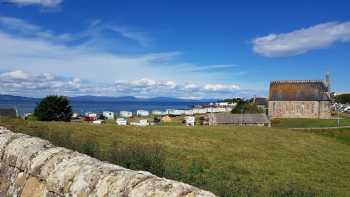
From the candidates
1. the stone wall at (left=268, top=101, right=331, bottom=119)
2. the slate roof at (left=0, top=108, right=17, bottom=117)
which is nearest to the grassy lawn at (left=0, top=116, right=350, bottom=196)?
the slate roof at (left=0, top=108, right=17, bottom=117)

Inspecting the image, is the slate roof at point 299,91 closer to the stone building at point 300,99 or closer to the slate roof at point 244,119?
the stone building at point 300,99

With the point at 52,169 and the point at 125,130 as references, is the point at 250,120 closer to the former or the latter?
the point at 125,130

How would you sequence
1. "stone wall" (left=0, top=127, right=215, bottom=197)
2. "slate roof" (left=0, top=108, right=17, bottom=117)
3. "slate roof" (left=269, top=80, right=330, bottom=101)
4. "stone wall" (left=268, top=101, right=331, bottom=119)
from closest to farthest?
1. "stone wall" (left=0, top=127, right=215, bottom=197)
2. "slate roof" (left=0, top=108, right=17, bottom=117)
3. "stone wall" (left=268, top=101, right=331, bottom=119)
4. "slate roof" (left=269, top=80, right=330, bottom=101)

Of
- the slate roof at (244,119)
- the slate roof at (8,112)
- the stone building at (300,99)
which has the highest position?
the stone building at (300,99)

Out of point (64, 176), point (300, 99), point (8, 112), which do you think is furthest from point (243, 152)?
point (300, 99)

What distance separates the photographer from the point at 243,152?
110 ft

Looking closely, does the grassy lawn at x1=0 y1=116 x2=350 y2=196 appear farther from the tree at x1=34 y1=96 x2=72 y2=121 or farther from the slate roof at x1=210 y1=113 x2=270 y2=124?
the slate roof at x1=210 y1=113 x2=270 y2=124

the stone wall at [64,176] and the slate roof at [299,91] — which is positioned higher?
the slate roof at [299,91]

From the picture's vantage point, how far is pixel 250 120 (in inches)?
2940

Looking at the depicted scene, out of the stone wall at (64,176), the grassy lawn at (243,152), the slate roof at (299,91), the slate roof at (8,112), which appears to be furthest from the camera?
the slate roof at (299,91)

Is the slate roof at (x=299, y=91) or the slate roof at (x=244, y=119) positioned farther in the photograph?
the slate roof at (x=299, y=91)

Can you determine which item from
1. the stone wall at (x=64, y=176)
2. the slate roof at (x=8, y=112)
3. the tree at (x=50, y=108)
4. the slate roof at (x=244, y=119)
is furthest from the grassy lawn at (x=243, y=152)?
the slate roof at (x=8, y=112)

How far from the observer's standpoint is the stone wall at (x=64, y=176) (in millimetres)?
3842

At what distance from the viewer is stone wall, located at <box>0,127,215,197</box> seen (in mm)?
3842
